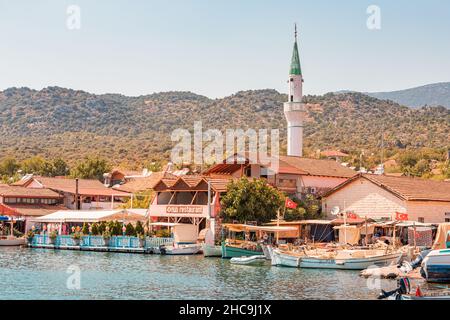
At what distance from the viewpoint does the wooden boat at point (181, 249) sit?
60.2 meters

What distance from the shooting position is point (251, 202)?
2474 inches

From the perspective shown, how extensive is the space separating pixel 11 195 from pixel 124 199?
50.5ft

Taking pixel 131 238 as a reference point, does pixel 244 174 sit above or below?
above

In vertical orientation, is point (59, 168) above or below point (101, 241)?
above

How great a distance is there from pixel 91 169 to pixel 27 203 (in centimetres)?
3325

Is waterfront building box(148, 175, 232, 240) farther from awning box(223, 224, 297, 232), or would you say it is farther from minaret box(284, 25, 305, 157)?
minaret box(284, 25, 305, 157)

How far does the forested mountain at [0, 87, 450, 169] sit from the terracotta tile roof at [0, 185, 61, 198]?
5194 centimetres

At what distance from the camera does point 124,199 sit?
96.9m

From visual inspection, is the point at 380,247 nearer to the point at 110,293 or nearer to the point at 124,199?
the point at 110,293

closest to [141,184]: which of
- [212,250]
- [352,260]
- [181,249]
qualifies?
[181,249]

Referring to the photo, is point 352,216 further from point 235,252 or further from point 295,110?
point 295,110

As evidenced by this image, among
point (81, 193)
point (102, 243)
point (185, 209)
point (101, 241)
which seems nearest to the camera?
point (102, 243)
